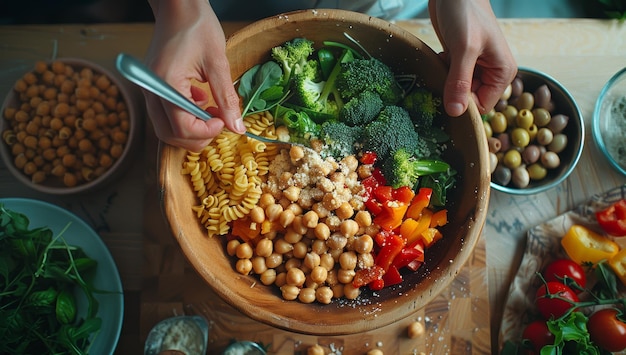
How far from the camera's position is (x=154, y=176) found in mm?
1985

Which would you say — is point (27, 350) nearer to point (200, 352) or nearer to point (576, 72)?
point (200, 352)

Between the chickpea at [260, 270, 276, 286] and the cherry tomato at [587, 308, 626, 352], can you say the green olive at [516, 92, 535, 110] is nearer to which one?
the cherry tomato at [587, 308, 626, 352]

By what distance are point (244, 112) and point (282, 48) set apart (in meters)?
0.24

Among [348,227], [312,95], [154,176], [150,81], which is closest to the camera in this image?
[150,81]

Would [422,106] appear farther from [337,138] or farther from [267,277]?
[267,277]

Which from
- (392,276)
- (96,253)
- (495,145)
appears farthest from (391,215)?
(96,253)

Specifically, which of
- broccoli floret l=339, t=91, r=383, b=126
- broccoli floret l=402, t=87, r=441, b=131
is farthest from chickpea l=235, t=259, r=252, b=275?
broccoli floret l=402, t=87, r=441, b=131

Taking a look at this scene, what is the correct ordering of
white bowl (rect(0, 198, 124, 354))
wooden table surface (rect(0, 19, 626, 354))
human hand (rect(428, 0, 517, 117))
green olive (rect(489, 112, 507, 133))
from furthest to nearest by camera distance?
1. green olive (rect(489, 112, 507, 133))
2. wooden table surface (rect(0, 19, 626, 354))
3. white bowl (rect(0, 198, 124, 354))
4. human hand (rect(428, 0, 517, 117))

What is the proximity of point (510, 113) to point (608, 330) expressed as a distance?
2.80 feet

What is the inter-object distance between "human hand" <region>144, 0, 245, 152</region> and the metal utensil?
36 millimetres

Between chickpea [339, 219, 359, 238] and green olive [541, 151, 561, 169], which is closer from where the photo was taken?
chickpea [339, 219, 359, 238]

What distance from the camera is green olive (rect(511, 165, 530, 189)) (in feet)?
6.56

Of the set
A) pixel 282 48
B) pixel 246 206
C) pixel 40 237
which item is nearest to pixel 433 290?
pixel 246 206

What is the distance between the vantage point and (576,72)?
2105mm
